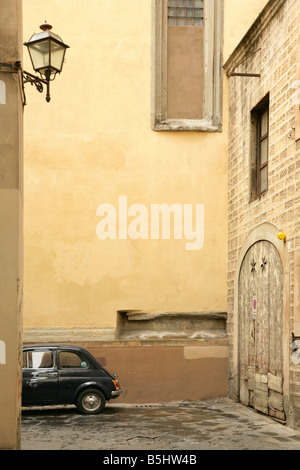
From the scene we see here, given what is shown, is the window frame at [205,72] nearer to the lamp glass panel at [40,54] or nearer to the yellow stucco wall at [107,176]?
the yellow stucco wall at [107,176]

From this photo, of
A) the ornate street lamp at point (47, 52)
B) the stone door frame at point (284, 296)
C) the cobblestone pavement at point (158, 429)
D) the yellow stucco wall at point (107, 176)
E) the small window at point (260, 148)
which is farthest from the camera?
the yellow stucco wall at point (107, 176)

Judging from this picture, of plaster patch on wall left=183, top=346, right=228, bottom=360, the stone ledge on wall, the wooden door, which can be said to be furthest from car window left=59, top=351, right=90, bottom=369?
the wooden door

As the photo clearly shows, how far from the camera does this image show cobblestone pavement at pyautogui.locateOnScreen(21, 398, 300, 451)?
9.10m

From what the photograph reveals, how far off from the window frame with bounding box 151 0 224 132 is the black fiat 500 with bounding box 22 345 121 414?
5.62 m

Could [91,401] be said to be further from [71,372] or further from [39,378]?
[39,378]

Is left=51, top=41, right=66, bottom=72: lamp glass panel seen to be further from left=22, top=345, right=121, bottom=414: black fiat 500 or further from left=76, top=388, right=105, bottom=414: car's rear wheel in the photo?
left=76, top=388, right=105, bottom=414: car's rear wheel

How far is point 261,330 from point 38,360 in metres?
4.23

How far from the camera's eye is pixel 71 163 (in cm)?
1492

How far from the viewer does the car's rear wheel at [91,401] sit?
A: 12.3m

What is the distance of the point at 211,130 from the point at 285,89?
408 centimetres

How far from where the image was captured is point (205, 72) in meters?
15.3

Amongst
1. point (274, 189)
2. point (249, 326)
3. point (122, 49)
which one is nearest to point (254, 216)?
point (274, 189)

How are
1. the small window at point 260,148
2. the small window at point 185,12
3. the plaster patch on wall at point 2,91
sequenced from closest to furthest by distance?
the plaster patch on wall at point 2,91 → the small window at point 260,148 → the small window at point 185,12

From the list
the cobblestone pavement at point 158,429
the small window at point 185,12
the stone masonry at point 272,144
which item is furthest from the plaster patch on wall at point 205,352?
the small window at point 185,12
